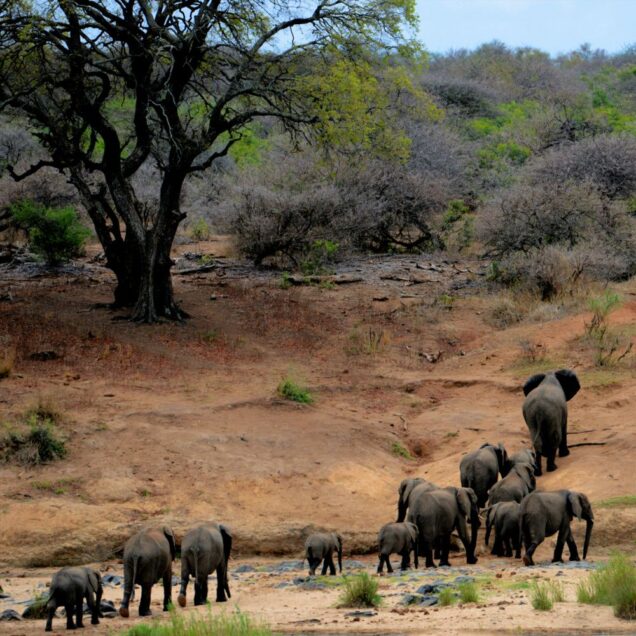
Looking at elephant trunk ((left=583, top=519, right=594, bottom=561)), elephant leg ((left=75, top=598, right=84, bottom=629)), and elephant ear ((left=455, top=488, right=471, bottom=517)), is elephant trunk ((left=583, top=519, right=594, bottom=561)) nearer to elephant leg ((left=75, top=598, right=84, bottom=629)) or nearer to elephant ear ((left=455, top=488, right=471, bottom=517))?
elephant ear ((left=455, top=488, right=471, bottom=517))

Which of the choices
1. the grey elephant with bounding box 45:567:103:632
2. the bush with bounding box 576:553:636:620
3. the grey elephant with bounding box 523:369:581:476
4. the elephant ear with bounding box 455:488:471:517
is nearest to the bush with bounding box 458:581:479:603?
the bush with bounding box 576:553:636:620

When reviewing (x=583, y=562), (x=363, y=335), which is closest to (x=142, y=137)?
(x=363, y=335)

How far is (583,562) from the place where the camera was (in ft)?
39.0

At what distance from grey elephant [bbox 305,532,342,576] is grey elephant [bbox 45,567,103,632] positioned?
2.70 metres

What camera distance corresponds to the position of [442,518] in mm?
12484

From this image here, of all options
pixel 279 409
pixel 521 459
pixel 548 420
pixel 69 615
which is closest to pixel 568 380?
pixel 548 420

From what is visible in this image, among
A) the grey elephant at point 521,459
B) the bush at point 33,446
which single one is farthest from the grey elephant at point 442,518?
the bush at point 33,446

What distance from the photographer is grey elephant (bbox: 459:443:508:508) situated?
14258mm

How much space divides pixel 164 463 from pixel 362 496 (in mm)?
2726

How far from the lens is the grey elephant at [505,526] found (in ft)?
41.5

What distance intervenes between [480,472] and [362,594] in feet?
15.6

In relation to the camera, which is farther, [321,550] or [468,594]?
[321,550]

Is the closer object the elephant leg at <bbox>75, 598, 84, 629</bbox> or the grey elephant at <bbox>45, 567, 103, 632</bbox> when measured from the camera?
the grey elephant at <bbox>45, 567, 103, 632</bbox>

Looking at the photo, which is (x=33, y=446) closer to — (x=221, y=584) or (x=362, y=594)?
(x=221, y=584)
